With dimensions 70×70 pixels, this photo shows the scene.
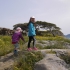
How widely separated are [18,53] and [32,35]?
1.05m

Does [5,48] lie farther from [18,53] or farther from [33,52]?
[33,52]

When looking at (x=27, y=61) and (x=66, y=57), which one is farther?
(x=66, y=57)

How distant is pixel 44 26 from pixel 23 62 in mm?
42739

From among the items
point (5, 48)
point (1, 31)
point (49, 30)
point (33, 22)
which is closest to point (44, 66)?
point (33, 22)

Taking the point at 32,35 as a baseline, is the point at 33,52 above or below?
below

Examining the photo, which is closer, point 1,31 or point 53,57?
point 53,57

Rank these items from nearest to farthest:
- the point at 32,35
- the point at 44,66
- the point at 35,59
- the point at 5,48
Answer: the point at 44,66
the point at 35,59
the point at 32,35
the point at 5,48

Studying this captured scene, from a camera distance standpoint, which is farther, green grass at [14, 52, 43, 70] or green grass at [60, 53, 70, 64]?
green grass at [60, 53, 70, 64]

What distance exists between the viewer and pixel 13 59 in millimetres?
A: 10273

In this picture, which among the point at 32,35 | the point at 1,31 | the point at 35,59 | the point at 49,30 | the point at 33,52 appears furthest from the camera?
the point at 49,30

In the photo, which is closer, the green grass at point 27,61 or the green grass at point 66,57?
the green grass at point 27,61

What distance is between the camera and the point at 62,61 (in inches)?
365

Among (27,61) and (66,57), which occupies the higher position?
(66,57)

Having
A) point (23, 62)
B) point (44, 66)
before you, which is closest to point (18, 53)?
point (23, 62)
